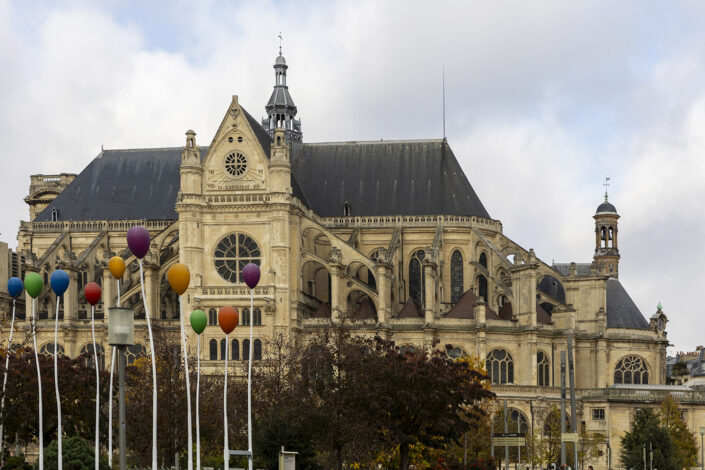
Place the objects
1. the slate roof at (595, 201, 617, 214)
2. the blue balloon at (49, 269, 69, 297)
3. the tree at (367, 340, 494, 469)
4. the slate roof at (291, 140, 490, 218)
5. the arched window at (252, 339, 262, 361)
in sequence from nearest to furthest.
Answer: the blue balloon at (49, 269, 69, 297) → the tree at (367, 340, 494, 469) → the arched window at (252, 339, 262, 361) → the slate roof at (291, 140, 490, 218) → the slate roof at (595, 201, 617, 214)

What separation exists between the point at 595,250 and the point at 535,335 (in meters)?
48.3

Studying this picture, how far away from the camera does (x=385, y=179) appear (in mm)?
111000

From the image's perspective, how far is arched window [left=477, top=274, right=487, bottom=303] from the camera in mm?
106000

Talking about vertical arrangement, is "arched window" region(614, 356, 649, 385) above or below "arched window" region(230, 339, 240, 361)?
below

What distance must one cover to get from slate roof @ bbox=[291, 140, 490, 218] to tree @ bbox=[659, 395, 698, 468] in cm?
2297

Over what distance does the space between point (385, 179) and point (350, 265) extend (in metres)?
11.1

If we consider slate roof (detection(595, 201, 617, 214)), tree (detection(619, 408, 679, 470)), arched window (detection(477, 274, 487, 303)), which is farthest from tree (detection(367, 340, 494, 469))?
slate roof (detection(595, 201, 617, 214))

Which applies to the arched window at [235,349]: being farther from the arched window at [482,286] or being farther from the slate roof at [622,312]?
the slate roof at [622,312]

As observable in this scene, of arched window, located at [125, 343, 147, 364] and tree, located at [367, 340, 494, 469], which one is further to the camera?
arched window, located at [125, 343, 147, 364]

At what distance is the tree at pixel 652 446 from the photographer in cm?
8600

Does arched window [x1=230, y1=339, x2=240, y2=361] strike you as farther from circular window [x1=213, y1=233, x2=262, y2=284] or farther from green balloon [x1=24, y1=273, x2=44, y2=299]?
green balloon [x1=24, y1=273, x2=44, y2=299]

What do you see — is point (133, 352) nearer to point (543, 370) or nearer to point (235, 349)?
point (235, 349)

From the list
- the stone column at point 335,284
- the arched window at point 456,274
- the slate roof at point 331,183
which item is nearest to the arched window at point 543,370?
the arched window at point 456,274

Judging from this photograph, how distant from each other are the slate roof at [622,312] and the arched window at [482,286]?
10.2m
